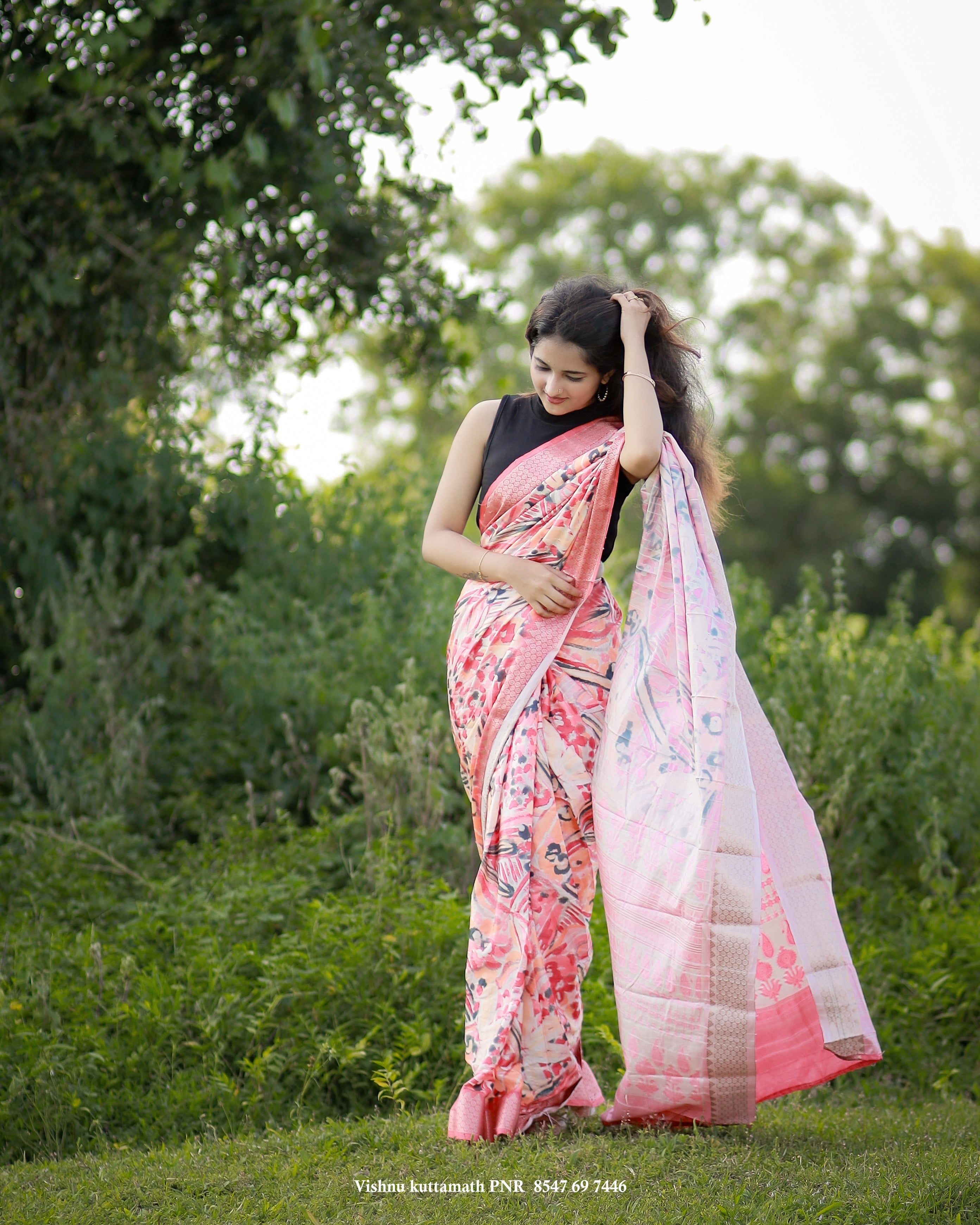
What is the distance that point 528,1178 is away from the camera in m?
2.43

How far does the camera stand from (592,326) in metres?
2.86

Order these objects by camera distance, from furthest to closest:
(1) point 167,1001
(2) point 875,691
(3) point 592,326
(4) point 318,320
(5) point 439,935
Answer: (4) point 318,320 → (2) point 875,691 → (5) point 439,935 → (1) point 167,1001 → (3) point 592,326

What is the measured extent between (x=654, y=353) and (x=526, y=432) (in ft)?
1.27

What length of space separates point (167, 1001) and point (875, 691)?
283cm

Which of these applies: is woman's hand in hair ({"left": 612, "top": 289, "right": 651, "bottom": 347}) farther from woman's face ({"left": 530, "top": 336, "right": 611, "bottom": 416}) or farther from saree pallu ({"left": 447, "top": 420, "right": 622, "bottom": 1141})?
saree pallu ({"left": 447, "top": 420, "right": 622, "bottom": 1141})

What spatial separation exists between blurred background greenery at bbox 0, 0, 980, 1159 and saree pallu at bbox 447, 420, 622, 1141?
0.59 meters

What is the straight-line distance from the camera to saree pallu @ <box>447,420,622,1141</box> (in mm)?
Result: 2664

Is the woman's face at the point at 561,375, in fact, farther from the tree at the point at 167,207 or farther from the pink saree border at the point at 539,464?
the tree at the point at 167,207

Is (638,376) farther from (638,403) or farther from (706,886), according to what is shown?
(706,886)

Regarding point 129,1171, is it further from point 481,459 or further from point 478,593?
point 481,459

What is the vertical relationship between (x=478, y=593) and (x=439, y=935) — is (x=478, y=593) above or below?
above

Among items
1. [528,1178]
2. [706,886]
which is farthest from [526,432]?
[528,1178]

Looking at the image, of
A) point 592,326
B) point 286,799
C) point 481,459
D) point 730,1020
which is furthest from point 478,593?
point 286,799

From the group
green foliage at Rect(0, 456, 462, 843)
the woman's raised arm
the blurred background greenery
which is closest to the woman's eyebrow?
the woman's raised arm
